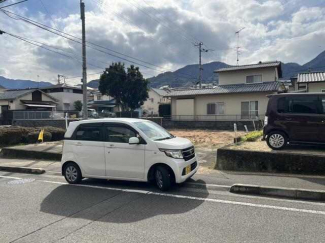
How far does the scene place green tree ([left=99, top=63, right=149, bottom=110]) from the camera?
38.7 meters

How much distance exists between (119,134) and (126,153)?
51cm

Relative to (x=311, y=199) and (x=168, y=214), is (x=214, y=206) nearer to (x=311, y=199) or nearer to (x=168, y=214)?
(x=168, y=214)

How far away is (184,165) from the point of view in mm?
5688

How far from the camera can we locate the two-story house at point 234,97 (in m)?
24.4

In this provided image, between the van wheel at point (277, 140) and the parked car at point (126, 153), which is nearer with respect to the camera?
the parked car at point (126, 153)

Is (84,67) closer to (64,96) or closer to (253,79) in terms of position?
(253,79)

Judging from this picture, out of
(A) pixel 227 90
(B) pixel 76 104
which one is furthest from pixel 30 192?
(B) pixel 76 104

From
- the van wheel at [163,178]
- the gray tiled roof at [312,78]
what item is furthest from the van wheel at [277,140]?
the gray tiled roof at [312,78]

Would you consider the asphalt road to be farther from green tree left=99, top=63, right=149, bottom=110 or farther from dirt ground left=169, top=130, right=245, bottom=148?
green tree left=99, top=63, right=149, bottom=110

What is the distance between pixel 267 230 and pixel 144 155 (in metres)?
2.92

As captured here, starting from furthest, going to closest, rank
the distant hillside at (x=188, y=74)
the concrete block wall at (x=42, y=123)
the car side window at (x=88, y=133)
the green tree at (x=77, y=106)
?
the distant hillside at (x=188, y=74) < the green tree at (x=77, y=106) < the concrete block wall at (x=42, y=123) < the car side window at (x=88, y=133)

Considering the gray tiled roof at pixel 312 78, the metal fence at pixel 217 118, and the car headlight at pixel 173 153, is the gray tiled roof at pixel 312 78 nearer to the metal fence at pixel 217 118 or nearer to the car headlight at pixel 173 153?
the metal fence at pixel 217 118

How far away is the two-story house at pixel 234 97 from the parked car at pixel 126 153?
19419mm

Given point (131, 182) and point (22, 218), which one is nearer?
point (22, 218)
